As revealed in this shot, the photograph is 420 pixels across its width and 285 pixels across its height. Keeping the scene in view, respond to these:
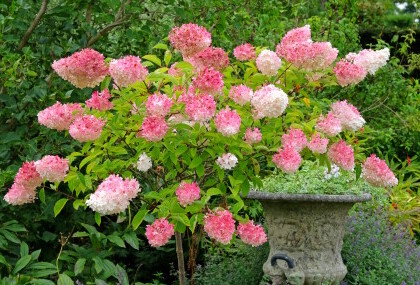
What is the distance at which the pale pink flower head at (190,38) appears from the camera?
2.87 meters

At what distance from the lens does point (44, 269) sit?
3.76 m

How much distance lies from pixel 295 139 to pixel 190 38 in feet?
1.94

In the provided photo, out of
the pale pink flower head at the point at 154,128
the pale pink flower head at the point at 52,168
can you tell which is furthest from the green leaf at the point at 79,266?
the pale pink flower head at the point at 154,128

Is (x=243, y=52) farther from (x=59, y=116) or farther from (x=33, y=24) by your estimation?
(x=33, y=24)

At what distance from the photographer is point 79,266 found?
3.65 meters

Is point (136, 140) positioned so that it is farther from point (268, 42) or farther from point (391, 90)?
point (391, 90)

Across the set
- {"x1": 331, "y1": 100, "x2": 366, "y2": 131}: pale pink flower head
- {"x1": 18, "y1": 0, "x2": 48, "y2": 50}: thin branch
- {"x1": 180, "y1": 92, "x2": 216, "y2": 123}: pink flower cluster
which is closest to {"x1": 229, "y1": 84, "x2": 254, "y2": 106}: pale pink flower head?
{"x1": 180, "y1": 92, "x2": 216, "y2": 123}: pink flower cluster

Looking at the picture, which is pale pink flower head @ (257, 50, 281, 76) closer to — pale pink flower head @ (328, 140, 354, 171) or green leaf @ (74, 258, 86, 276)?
pale pink flower head @ (328, 140, 354, 171)

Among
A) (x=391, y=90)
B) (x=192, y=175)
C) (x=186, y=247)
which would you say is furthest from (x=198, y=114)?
(x=391, y=90)

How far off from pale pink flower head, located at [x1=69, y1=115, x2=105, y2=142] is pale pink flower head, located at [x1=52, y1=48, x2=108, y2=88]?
22 cm

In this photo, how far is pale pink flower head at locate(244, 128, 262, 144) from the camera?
2.87 m

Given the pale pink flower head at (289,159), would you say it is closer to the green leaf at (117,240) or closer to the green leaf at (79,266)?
the green leaf at (117,240)

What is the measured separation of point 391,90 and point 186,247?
2.86 metres

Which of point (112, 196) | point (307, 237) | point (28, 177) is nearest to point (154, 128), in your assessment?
point (112, 196)
